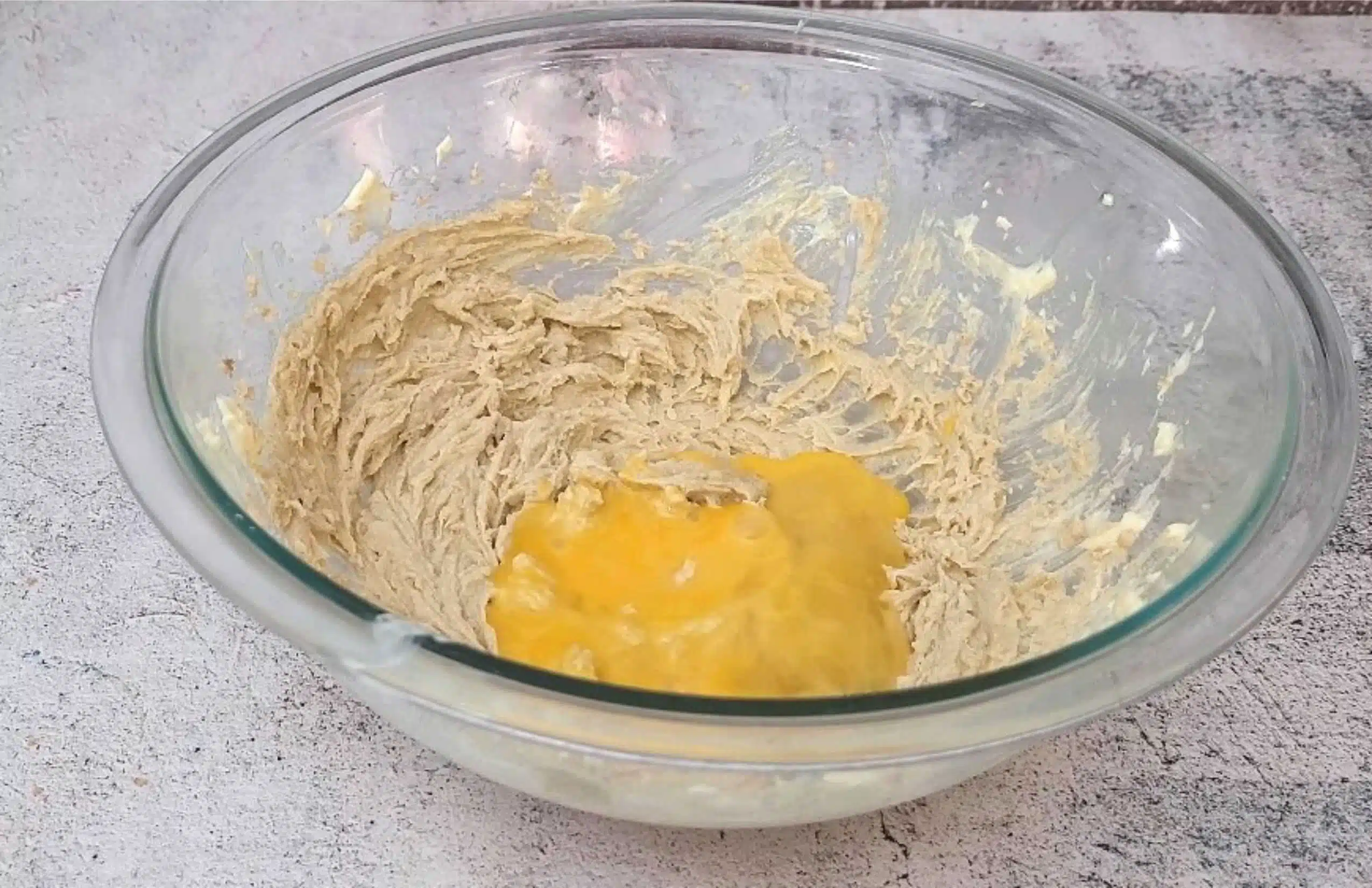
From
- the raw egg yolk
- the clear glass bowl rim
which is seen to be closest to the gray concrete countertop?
the raw egg yolk

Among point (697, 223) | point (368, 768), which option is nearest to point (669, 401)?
point (697, 223)

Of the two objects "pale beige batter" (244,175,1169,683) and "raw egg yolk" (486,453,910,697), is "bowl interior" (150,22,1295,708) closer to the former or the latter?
"pale beige batter" (244,175,1169,683)

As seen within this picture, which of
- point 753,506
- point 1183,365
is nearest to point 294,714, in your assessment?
point 753,506

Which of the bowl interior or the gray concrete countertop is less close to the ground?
the bowl interior

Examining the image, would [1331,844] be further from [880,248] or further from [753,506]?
[880,248]

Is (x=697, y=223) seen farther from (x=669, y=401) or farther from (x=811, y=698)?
(x=811, y=698)

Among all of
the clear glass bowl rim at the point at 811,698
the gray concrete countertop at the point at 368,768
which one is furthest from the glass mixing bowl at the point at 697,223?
the gray concrete countertop at the point at 368,768
